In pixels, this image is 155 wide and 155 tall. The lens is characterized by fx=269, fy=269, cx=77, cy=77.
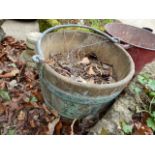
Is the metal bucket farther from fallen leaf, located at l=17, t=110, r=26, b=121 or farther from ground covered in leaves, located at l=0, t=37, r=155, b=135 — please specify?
fallen leaf, located at l=17, t=110, r=26, b=121

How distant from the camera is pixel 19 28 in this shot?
3562 millimetres

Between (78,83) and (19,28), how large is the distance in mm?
2092

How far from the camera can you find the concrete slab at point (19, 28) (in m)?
3.42

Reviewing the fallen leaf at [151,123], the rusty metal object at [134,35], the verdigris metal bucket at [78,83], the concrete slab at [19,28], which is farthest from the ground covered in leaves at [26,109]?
the rusty metal object at [134,35]

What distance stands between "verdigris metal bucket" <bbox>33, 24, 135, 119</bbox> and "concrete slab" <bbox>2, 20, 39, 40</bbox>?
1.20 metres

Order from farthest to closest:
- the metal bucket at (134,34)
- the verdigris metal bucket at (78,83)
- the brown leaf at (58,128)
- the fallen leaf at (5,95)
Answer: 1. the metal bucket at (134,34)
2. the fallen leaf at (5,95)
3. the brown leaf at (58,128)
4. the verdigris metal bucket at (78,83)

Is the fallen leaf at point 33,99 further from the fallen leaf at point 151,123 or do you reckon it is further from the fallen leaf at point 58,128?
the fallen leaf at point 151,123

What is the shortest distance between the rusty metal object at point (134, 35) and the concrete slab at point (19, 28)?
1.26 meters

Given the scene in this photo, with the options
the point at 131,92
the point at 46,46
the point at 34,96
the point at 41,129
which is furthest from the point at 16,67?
the point at 131,92

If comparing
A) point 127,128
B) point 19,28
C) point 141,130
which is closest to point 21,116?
point 127,128

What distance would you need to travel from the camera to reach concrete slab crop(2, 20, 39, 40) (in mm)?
3416

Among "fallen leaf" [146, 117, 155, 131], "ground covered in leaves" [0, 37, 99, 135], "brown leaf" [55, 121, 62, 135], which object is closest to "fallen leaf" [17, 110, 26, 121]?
"ground covered in leaves" [0, 37, 99, 135]

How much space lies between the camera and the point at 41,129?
2.13 metres

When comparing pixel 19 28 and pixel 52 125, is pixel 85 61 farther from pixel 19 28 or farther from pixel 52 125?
pixel 19 28
